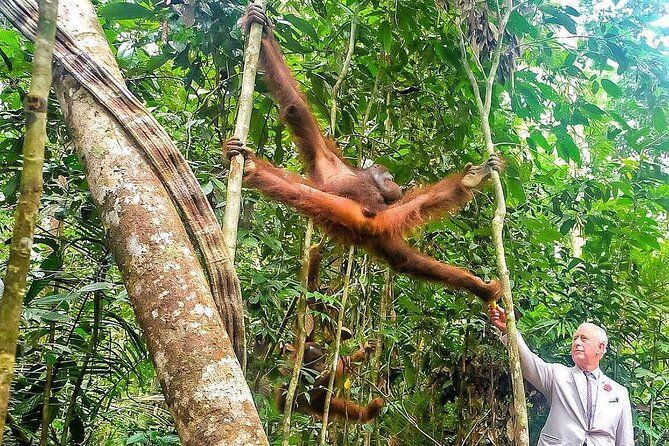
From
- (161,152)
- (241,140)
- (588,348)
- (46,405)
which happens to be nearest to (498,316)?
(588,348)

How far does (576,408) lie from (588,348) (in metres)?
0.30

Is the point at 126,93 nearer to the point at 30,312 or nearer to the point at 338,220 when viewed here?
the point at 30,312

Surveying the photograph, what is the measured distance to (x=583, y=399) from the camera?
3090mm

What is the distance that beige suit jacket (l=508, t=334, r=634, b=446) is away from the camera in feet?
10.0

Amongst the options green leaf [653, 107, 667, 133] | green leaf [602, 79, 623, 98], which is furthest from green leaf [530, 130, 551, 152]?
green leaf [653, 107, 667, 133]

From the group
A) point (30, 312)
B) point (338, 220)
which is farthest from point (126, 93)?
point (338, 220)

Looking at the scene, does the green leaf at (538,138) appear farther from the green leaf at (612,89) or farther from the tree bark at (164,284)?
the tree bark at (164,284)

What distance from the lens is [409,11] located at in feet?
10.0

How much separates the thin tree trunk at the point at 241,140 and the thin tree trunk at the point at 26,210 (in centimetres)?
66

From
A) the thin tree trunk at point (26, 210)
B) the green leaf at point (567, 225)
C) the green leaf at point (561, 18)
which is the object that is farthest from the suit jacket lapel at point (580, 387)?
the thin tree trunk at point (26, 210)

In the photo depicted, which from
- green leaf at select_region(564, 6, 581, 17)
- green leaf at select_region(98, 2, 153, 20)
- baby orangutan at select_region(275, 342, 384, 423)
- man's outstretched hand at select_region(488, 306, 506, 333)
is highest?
green leaf at select_region(564, 6, 581, 17)

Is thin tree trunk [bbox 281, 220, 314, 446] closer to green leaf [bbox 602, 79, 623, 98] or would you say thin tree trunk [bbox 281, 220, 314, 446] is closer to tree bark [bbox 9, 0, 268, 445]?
tree bark [bbox 9, 0, 268, 445]

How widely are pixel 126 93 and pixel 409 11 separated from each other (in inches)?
78.7

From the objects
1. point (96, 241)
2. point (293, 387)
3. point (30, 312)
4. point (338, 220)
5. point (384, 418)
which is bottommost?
point (384, 418)
